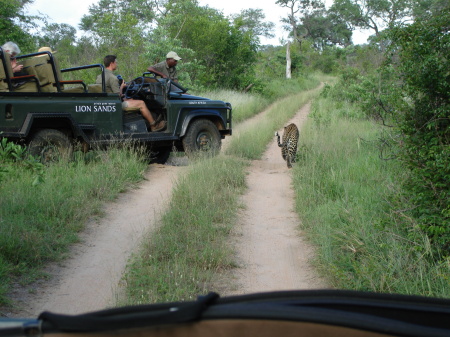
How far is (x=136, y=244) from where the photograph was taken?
536 centimetres

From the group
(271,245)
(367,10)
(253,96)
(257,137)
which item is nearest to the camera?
(271,245)

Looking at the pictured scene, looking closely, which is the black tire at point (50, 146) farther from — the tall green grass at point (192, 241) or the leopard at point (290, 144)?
the leopard at point (290, 144)

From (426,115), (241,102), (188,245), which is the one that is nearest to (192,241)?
(188,245)

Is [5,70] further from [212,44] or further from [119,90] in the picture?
[212,44]

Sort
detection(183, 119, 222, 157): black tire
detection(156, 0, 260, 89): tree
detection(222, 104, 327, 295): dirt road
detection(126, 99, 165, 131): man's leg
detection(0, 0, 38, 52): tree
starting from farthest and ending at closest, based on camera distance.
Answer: detection(156, 0, 260, 89): tree < detection(0, 0, 38, 52): tree < detection(183, 119, 222, 157): black tire < detection(126, 99, 165, 131): man's leg < detection(222, 104, 327, 295): dirt road

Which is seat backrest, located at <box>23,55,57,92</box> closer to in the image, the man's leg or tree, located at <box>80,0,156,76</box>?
the man's leg

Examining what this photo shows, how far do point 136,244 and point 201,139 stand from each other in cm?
468

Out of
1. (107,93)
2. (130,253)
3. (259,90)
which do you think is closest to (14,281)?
(130,253)

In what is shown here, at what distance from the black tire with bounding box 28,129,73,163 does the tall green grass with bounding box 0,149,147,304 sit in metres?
0.22

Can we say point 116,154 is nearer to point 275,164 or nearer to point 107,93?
point 107,93

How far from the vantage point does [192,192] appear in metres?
6.68

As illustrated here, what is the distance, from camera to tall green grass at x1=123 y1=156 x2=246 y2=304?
407 centimetres

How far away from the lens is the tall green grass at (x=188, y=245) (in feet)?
13.3

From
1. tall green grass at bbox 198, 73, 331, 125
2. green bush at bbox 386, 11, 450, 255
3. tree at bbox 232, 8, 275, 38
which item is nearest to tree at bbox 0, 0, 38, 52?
tall green grass at bbox 198, 73, 331, 125
